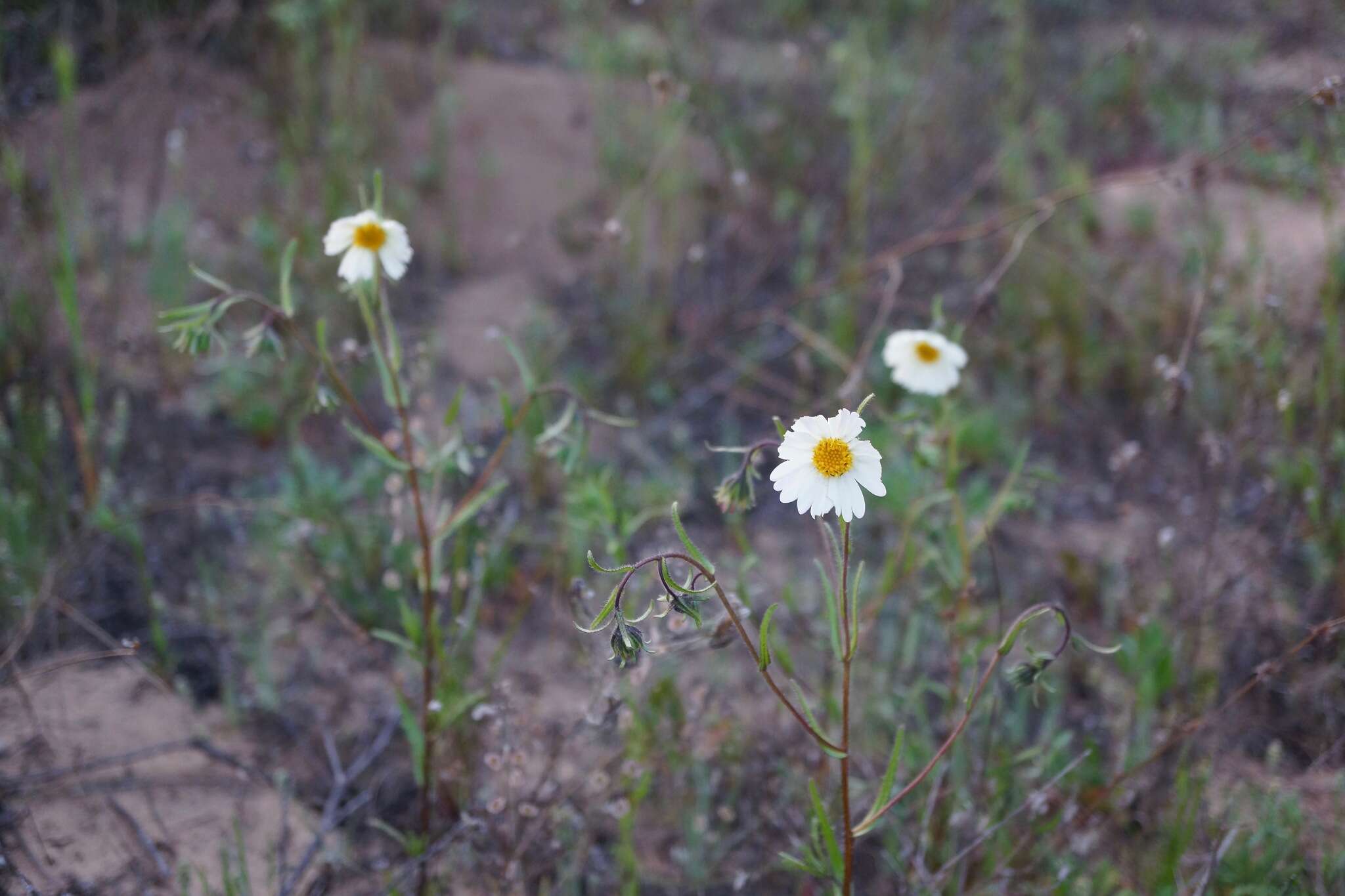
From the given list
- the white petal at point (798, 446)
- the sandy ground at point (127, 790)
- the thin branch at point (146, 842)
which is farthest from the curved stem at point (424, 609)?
the white petal at point (798, 446)

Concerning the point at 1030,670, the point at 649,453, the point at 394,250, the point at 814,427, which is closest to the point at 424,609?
the point at 394,250

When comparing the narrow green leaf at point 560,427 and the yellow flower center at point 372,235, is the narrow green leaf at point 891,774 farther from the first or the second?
the yellow flower center at point 372,235

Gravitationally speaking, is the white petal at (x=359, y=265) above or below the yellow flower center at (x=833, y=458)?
above

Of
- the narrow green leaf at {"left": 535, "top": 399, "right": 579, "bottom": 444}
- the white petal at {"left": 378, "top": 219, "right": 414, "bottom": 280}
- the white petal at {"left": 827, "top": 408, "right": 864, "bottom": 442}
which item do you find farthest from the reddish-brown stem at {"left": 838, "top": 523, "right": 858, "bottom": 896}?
the white petal at {"left": 378, "top": 219, "right": 414, "bottom": 280}

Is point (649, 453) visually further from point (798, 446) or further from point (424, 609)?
point (798, 446)

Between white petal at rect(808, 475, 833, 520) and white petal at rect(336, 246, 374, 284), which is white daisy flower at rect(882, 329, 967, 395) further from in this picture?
white petal at rect(336, 246, 374, 284)

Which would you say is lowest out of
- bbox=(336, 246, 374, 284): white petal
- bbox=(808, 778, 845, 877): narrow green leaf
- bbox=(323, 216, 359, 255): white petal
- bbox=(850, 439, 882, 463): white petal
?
bbox=(808, 778, 845, 877): narrow green leaf
